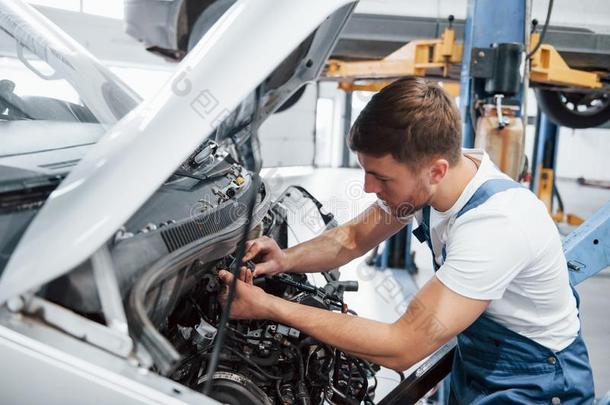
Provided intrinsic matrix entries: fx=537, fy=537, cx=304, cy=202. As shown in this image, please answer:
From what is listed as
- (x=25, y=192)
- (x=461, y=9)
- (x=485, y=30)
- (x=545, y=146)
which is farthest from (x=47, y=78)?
(x=545, y=146)

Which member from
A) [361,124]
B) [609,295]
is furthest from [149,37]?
[609,295]

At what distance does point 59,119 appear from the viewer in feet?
4.99

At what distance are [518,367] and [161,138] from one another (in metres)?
1.08

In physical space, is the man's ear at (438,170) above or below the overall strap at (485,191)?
above

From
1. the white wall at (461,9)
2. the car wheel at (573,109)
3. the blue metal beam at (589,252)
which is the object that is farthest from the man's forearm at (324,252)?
the car wheel at (573,109)

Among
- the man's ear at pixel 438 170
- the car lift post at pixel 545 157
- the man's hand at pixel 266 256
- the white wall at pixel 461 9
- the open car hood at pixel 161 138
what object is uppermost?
the open car hood at pixel 161 138

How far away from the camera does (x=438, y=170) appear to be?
51.4 inches

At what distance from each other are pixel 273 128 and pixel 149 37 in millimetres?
6403

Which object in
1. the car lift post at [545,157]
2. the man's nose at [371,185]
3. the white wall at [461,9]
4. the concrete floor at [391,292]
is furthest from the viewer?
the car lift post at [545,157]

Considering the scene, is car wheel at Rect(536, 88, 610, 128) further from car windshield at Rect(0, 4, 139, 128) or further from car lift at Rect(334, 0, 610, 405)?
car windshield at Rect(0, 4, 139, 128)

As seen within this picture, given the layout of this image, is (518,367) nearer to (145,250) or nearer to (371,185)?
(371,185)

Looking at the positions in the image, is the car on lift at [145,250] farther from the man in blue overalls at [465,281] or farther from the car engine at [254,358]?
the man in blue overalls at [465,281]

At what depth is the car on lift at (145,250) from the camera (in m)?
0.83

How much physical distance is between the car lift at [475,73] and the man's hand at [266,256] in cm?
49
